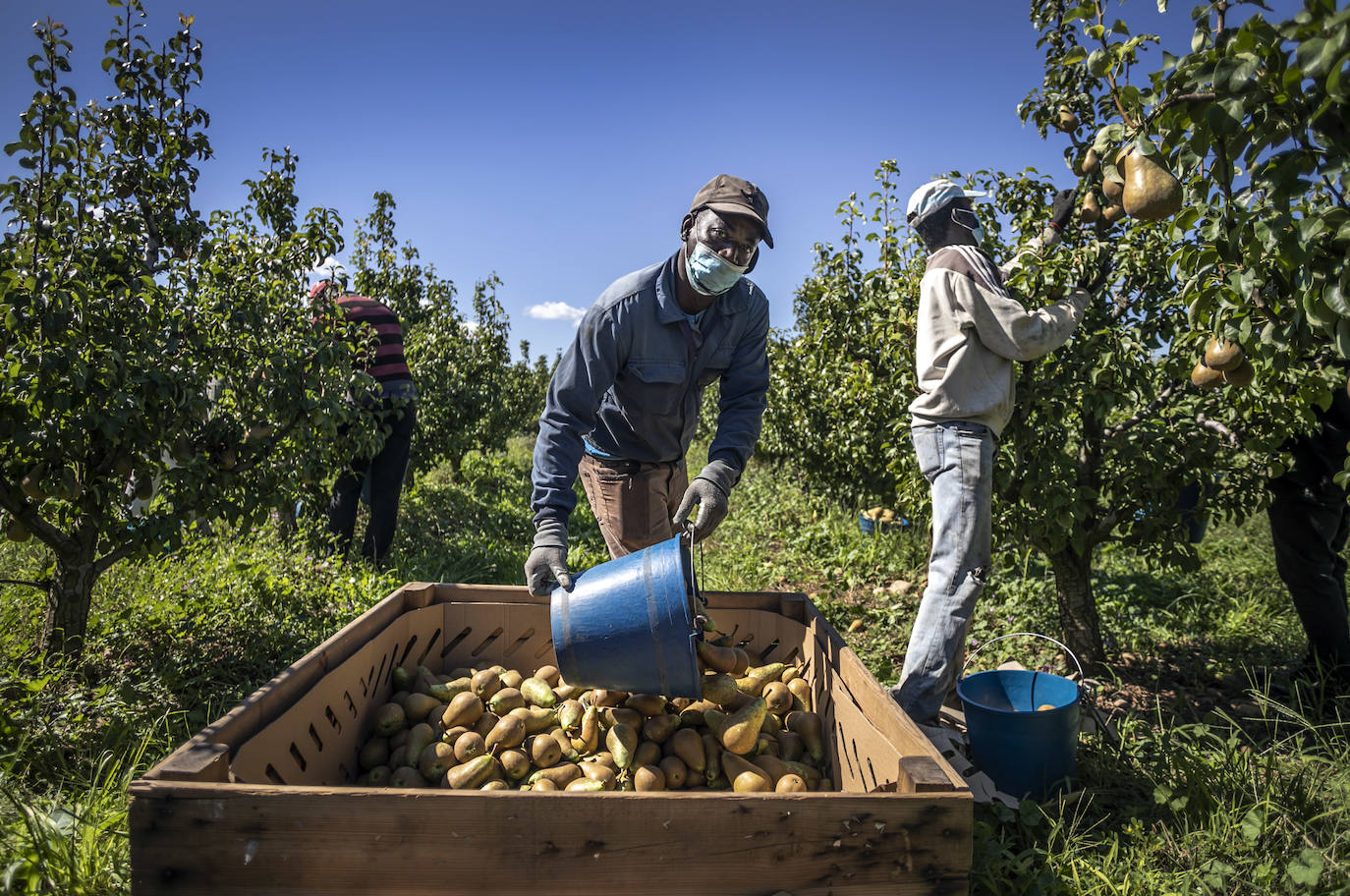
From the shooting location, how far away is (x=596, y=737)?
2020mm

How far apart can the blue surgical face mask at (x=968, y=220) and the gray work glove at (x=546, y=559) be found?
2.00 meters

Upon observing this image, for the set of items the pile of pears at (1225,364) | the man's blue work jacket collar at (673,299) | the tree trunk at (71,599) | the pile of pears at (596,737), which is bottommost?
the pile of pears at (596,737)

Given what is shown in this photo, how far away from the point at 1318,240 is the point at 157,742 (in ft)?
11.8

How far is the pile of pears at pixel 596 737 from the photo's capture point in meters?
1.91

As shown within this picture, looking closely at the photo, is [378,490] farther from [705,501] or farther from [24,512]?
[705,501]

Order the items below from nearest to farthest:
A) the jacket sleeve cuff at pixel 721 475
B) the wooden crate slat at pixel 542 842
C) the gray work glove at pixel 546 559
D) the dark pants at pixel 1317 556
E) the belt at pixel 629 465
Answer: the wooden crate slat at pixel 542 842 < the gray work glove at pixel 546 559 < the jacket sleeve cuff at pixel 721 475 < the belt at pixel 629 465 < the dark pants at pixel 1317 556

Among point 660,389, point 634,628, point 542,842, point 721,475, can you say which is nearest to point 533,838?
point 542,842

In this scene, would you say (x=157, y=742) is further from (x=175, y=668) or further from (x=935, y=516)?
(x=935, y=516)

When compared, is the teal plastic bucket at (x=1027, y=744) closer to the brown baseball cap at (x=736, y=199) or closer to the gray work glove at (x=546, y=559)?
the gray work glove at (x=546, y=559)

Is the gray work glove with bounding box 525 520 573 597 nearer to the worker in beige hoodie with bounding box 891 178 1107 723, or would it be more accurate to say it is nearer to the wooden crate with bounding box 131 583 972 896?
the wooden crate with bounding box 131 583 972 896

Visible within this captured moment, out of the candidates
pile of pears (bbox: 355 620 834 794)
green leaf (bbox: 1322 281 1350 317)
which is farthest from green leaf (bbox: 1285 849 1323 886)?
green leaf (bbox: 1322 281 1350 317)

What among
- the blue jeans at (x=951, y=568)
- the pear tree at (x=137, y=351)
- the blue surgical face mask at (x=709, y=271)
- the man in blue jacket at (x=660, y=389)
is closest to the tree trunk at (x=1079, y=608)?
the blue jeans at (x=951, y=568)

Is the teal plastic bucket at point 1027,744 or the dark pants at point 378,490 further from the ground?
the dark pants at point 378,490

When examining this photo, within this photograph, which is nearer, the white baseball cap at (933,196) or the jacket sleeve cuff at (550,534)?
the jacket sleeve cuff at (550,534)
